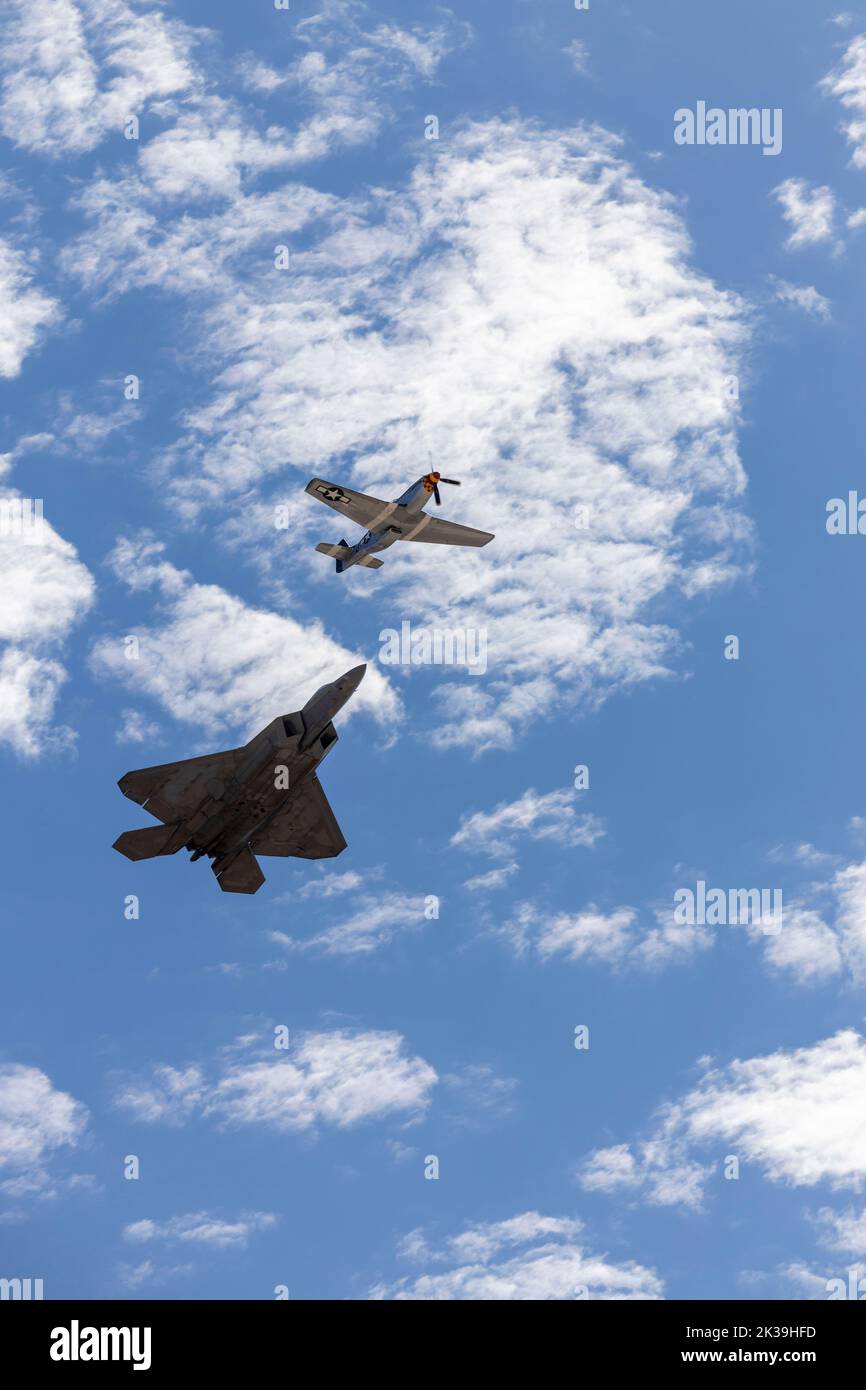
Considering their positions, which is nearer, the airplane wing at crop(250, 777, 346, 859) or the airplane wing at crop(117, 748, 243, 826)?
the airplane wing at crop(117, 748, 243, 826)

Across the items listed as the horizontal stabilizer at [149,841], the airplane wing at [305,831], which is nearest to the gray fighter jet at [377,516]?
the airplane wing at [305,831]

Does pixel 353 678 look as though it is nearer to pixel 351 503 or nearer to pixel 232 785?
pixel 232 785

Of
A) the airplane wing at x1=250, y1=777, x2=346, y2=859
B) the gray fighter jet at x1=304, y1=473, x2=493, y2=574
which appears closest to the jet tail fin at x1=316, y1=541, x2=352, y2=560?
the gray fighter jet at x1=304, y1=473, x2=493, y2=574

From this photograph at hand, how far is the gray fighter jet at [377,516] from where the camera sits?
288 feet

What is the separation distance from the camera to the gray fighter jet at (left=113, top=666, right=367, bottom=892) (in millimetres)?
70812

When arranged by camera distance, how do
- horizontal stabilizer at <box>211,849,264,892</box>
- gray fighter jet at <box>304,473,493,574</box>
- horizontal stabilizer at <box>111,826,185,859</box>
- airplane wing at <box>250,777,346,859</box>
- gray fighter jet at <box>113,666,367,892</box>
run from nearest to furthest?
gray fighter jet at <box>113,666,367,892</box> → horizontal stabilizer at <box>111,826,185,859</box> → horizontal stabilizer at <box>211,849,264,892</box> → airplane wing at <box>250,777,346,859</box> → gray fighter jet at <box>304,473,493,574</box>

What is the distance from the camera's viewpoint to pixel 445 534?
94562 millimetres

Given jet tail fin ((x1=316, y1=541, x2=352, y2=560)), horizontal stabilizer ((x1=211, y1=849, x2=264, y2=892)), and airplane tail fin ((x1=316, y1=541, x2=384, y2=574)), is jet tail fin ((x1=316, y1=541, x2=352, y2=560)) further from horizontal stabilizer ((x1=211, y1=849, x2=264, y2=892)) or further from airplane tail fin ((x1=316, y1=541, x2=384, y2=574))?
horizontal stabilizer ((x1=211, y1=849, x2=264, y2=892))

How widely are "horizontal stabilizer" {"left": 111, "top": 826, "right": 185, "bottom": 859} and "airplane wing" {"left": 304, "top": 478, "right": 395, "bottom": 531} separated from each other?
1102 inches

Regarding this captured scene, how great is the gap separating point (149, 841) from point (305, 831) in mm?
10571

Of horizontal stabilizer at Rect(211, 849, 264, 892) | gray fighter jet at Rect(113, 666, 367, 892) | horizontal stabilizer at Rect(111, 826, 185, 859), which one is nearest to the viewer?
gray fighter jet at Rect(113, 666, 367, 892)

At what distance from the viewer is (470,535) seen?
312 feet
